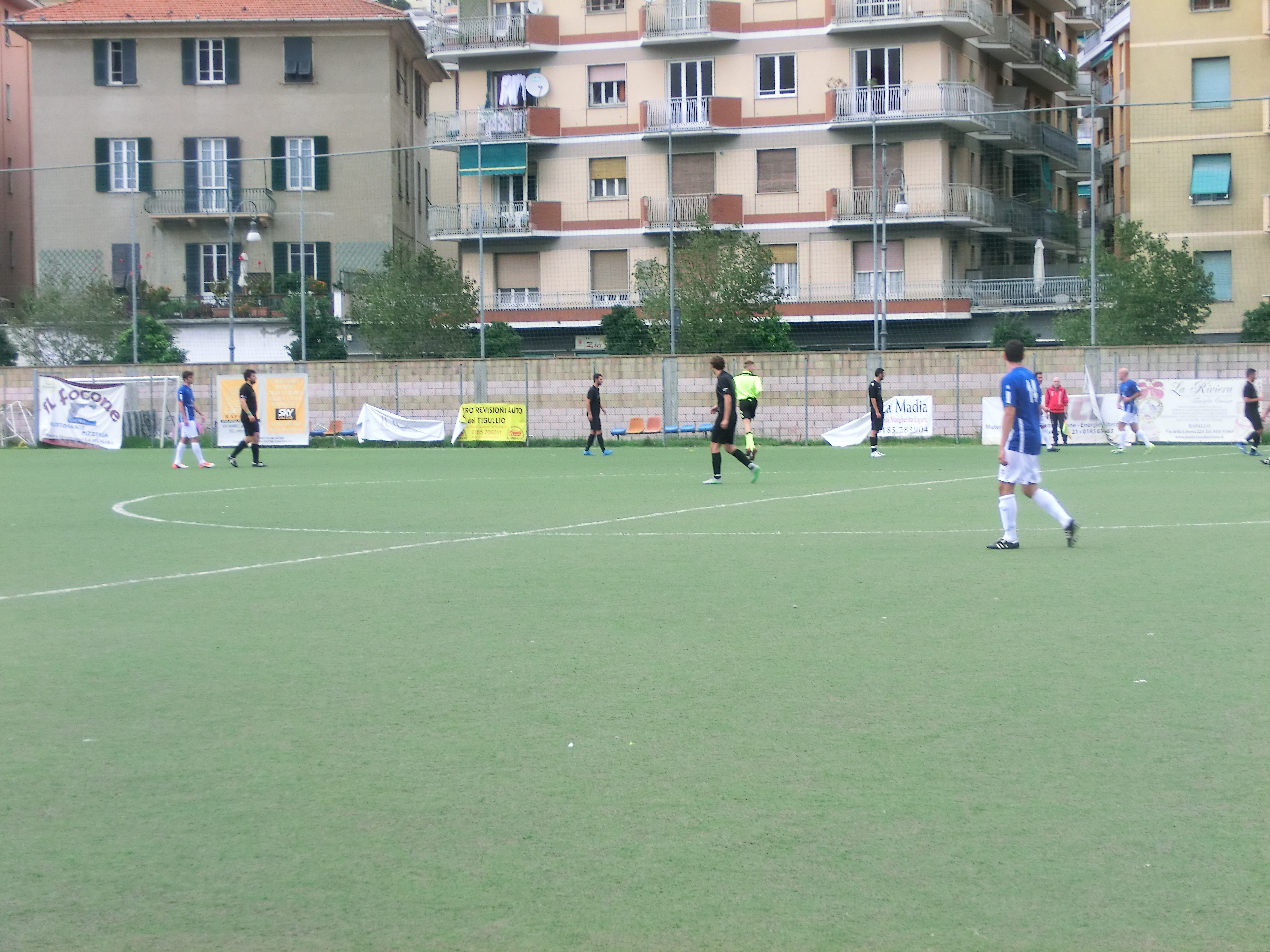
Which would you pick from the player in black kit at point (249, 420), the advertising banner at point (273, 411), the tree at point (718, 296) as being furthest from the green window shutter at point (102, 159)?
the player in black kit at point (249, 420)

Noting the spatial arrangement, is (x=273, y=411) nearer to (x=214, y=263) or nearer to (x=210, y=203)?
(x=210, y=203)

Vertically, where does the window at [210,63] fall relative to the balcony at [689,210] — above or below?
above

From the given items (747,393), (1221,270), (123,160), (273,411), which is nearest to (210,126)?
(123,160)

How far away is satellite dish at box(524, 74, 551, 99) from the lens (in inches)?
2202

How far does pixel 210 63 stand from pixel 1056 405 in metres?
38.3

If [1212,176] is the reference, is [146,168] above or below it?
above

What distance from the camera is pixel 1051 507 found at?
14133 millimetres

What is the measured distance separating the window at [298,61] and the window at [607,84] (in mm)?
11492

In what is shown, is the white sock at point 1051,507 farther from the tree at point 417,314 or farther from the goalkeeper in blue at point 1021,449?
the tree at point 417,314

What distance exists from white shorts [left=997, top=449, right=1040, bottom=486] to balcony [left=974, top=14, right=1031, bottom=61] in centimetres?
4464

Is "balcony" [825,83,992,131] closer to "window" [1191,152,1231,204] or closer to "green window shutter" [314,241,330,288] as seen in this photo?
"window" [1191,152,1231,204]

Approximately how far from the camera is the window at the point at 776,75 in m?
54.2

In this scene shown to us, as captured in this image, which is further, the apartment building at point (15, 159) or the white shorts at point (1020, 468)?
the apartment building at point (15, 159)

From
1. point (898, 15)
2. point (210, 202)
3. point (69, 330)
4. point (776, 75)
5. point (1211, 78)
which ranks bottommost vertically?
point (69, 330)
